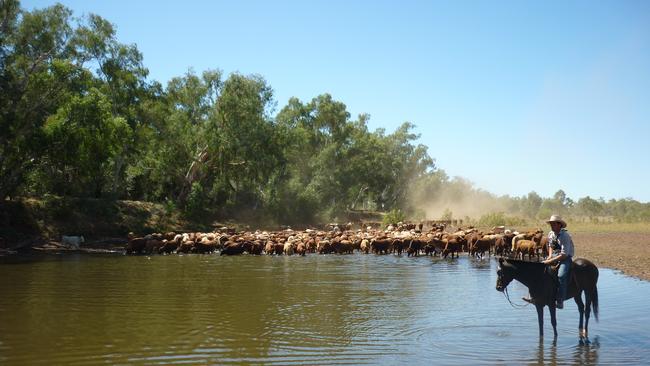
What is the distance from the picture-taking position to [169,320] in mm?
10883

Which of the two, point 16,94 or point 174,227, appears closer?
point 16,94

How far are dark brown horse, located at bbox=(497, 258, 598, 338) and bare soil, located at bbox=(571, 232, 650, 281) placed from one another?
9.41m

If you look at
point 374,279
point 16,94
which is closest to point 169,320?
point 374,279

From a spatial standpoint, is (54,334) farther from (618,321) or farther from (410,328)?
(618,321)

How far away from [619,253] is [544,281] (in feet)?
65.2

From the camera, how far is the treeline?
29312 mm

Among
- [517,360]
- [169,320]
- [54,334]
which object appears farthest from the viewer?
[169,320]

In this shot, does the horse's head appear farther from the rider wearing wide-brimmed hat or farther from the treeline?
the treeline

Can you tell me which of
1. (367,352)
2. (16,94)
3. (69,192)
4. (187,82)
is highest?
(187,82)

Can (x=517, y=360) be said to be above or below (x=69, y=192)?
below

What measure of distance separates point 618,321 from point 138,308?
1053 cm

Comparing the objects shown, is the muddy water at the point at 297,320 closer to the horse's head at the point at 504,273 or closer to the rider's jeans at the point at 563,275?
the rider's jeans at the point at 563,275

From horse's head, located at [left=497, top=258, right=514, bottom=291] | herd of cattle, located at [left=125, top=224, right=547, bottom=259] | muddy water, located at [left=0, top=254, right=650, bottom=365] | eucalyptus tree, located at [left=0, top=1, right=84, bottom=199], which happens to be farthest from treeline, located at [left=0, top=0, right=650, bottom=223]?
horse's head, located at [left=497, top=258, right=514, bottom=291]

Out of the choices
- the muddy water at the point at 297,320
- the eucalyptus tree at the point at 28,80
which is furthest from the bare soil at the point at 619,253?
the eucalyptus tree at the point at 28,80
